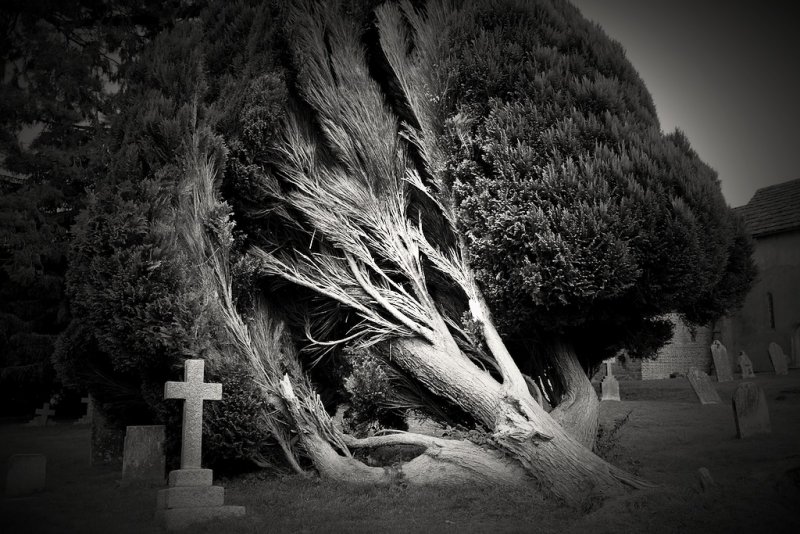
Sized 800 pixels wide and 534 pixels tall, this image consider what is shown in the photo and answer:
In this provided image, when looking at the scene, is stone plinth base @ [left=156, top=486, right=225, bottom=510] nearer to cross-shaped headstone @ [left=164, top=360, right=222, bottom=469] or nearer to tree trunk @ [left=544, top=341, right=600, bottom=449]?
cross-shaped headstone @ [left=164, top=360, right=222, bottom=469]

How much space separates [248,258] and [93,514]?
3.89 metres

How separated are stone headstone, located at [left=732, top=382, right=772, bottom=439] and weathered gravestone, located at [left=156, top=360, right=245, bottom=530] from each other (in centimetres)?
773

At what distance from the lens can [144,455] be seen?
8.70 m

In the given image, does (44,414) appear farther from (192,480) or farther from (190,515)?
(190,515)

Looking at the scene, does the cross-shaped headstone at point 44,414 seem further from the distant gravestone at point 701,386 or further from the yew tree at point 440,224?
the distant gravestone at point 701,386

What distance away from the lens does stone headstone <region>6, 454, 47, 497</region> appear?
7742 millimetres

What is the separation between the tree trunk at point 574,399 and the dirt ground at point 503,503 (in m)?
0.78

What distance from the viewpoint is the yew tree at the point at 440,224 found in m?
7.23

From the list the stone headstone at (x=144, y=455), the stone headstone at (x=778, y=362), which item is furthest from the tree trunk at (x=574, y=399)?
the stone headstone at (x=778, y=362)

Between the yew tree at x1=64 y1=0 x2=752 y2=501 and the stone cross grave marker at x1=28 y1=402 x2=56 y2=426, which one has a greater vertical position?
the yew tree at x1=64 y1=0 x2=752 y2=501

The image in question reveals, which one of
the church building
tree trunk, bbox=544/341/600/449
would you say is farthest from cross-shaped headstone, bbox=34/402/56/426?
the church building

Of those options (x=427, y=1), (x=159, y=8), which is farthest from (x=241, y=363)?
(x=159, y=8)

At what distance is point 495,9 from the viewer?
835cm

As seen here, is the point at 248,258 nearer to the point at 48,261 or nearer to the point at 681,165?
the point at 681,165
